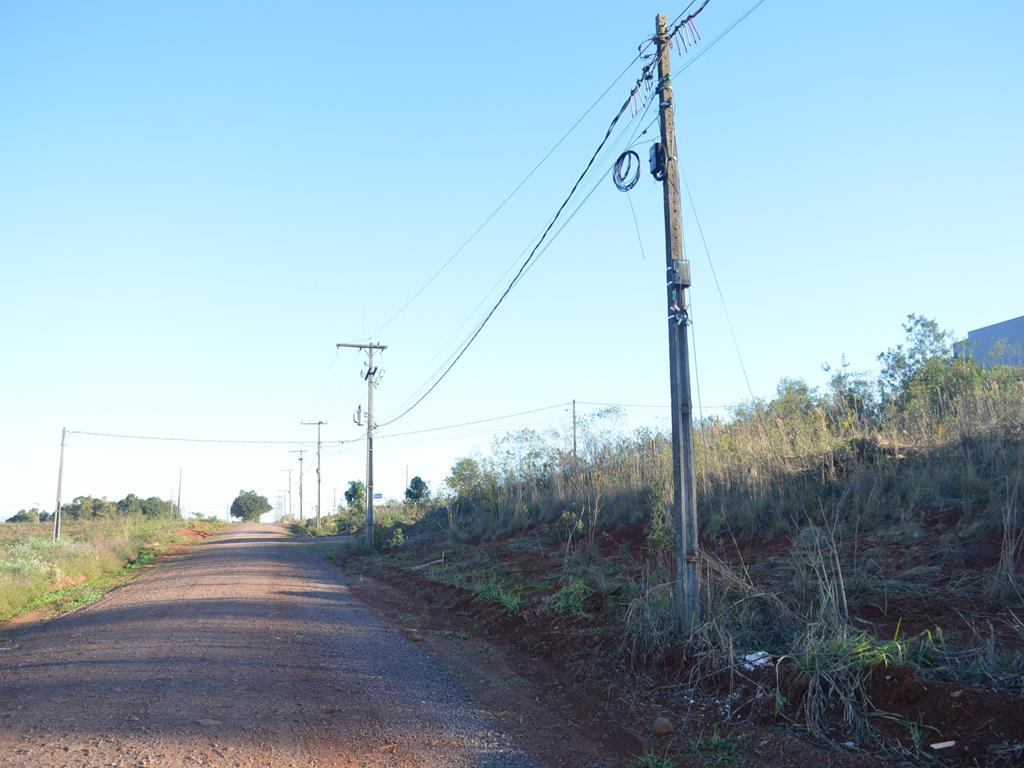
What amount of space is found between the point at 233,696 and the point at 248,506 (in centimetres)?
14869

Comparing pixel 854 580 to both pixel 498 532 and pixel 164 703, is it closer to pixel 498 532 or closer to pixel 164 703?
pixel 164 703

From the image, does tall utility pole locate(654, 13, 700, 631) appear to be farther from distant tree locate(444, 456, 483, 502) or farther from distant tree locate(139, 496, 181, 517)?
distant tree locate(139, 496, 181, 517)

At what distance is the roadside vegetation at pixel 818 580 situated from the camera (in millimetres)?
5930

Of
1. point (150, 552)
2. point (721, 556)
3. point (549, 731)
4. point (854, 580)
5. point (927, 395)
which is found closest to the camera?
point (549, 731)

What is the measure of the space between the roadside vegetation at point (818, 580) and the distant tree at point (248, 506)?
137434 mm

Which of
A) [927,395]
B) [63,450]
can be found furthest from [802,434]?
[63,450]

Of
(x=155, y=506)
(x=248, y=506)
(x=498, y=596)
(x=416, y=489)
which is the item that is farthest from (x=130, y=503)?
(x=498, y=596)

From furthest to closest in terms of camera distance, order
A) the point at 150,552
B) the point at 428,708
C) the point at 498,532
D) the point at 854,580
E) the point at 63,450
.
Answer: the point at 63,450
the point at 150,552
the point at 498,532
the point at 854,580
the point at 428,708

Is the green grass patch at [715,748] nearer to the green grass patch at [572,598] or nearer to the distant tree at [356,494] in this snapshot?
the green grass patch at [572,598]

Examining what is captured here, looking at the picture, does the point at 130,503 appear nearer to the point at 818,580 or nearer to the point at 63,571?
the point at 63,571

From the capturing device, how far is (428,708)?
730 cm

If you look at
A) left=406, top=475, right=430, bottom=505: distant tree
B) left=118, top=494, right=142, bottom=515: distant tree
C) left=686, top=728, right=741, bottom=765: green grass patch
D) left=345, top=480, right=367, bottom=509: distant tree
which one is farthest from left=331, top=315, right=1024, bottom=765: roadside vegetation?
left=118, top=494, right=142, bottom=515: distant tree

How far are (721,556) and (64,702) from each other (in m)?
8.47

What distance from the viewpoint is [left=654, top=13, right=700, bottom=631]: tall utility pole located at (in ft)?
28.4
